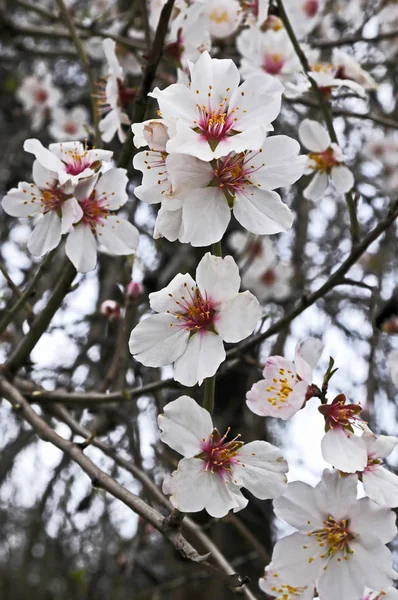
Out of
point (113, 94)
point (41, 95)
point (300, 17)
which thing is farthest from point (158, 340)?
point (41, 95)

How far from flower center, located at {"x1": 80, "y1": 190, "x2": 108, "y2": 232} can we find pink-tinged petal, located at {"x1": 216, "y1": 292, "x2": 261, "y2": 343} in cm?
50

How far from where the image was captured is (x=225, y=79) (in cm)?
123

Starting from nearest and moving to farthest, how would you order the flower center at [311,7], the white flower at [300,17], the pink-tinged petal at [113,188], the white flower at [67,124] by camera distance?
the pink-tinged petal at [113,188] < the white flower at [300,17] < the flower center at [311,7] < the white flower at [67,124]

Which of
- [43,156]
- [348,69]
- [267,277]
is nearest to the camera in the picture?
[43,156]

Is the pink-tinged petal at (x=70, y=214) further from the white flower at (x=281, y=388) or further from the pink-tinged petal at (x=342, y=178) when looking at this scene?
the pink-tinged petal at (x=342, y=178)

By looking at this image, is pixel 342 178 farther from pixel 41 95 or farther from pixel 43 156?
pixel 41 95

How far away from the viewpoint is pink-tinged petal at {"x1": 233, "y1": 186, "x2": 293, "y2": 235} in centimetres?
117

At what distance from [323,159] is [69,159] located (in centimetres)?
69

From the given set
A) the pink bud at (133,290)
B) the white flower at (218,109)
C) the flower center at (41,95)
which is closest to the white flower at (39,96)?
the flower center at (41,95)

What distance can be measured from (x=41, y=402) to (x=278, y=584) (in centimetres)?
82

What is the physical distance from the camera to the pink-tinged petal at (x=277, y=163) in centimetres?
119

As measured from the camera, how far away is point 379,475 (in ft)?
3.97

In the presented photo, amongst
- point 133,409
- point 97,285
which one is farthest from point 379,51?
point 133,409

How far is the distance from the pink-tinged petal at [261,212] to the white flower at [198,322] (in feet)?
0.29
